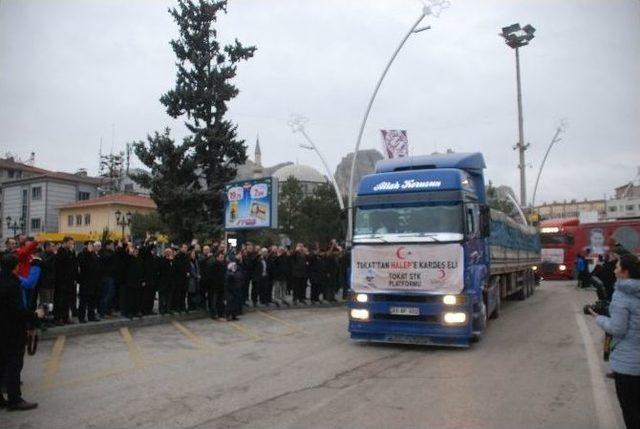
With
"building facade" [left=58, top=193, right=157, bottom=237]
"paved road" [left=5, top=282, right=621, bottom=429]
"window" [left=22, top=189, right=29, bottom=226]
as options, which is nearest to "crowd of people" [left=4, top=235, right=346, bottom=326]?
"paved road" [left=5, top=282, right=621, bottom=429]

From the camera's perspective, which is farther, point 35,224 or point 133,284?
point 35,224

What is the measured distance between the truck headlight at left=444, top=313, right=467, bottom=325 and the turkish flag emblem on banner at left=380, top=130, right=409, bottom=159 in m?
14.4

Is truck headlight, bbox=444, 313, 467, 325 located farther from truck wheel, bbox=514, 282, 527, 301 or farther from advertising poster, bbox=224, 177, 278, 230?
truck wheel, bbox=514, 282, 527, 301

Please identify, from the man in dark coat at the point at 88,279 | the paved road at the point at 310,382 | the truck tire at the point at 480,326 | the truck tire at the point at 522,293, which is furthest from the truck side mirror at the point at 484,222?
the truck tire at the point at 522,293

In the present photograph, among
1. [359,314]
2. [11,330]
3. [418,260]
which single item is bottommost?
[359,314]

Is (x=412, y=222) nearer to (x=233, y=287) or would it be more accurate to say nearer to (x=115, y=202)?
(x=233, y=287)

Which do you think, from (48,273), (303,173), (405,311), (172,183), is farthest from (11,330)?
(303,173)

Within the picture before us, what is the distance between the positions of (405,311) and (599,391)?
356 centimetres

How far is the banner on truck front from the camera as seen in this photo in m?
9.89

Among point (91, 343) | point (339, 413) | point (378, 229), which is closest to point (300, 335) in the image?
point (378, 229)

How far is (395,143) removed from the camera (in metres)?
24.1

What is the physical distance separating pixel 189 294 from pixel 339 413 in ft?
32.1

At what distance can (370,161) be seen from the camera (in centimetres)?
18438

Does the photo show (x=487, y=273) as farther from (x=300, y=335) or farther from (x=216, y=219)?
(x=216, y=219)
